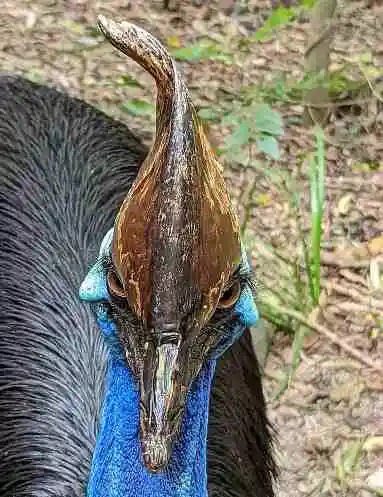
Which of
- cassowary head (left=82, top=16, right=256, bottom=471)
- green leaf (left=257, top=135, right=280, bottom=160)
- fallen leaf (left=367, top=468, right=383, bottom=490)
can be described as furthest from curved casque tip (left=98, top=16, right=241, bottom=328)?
fallen leaf (left=367, top=468, right=383, bottom=490)

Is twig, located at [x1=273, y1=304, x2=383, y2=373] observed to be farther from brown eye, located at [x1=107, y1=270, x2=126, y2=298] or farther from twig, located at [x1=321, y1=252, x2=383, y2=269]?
brown eye, located at [x1=107, y1=270, x2=126, y2=298]

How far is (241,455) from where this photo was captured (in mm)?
2436

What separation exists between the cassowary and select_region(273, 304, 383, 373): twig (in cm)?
56

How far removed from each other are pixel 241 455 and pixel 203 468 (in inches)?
30.1

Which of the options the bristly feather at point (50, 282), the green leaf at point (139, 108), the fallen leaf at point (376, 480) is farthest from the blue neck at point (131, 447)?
the green leaf at point (139, 108)

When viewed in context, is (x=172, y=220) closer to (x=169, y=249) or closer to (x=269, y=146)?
(x=169, y=249)

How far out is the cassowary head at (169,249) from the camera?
4.59ft

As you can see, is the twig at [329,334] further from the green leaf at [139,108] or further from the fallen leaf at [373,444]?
the green leaf at [139,108]

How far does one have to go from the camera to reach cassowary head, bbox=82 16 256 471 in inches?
55.1

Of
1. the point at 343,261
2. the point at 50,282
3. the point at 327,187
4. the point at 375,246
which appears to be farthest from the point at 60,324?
the point at 327,187

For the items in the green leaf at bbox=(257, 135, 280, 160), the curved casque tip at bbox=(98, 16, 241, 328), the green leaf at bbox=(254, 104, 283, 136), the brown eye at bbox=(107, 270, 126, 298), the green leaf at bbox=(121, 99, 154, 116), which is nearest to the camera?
the curved casque tip at bbox=(98, 16, 241, 328)

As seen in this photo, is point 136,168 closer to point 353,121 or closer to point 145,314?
point 145,314

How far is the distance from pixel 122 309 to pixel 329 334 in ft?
6.38

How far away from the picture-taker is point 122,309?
151 centimetres
